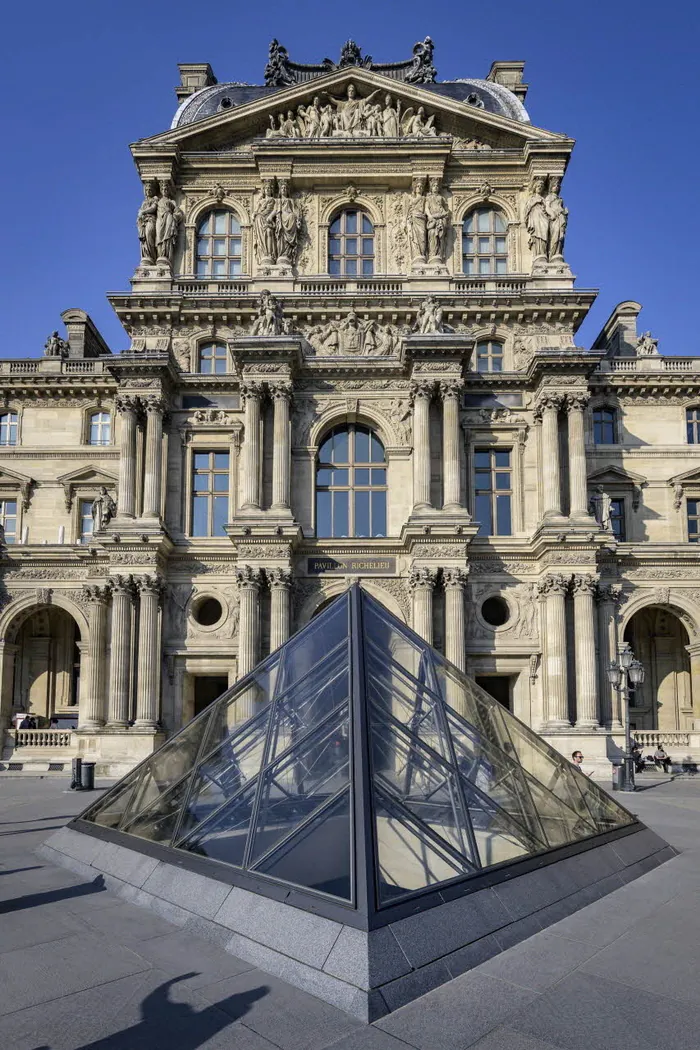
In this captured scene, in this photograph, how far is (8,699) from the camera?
3116 cm

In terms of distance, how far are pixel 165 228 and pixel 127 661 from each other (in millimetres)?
16088

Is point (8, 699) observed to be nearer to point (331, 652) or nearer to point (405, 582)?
point (405, 582)

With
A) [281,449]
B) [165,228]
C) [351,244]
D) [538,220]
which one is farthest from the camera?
[351,244]

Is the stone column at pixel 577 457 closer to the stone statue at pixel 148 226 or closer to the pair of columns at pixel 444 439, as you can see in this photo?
the pair of columns at pixel 444 439

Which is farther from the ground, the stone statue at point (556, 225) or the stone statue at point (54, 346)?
the stone statue at point (556, 225)

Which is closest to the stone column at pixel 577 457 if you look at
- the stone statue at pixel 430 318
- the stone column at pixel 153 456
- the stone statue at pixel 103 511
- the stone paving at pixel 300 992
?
the stone statue at pixel 430 318

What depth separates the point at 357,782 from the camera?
7.51 meters

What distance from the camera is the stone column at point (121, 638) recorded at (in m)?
27.9

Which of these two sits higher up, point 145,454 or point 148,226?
point 148,226

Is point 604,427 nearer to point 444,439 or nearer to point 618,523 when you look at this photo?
point 618,523

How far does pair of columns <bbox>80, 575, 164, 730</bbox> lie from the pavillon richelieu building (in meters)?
0.09

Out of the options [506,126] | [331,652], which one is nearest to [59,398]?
[506,126]

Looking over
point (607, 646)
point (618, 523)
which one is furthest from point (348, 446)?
point (607, 646)

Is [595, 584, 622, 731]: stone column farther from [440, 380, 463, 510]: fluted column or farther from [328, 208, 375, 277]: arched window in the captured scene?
[328, 208, 375, 277]: arched window
